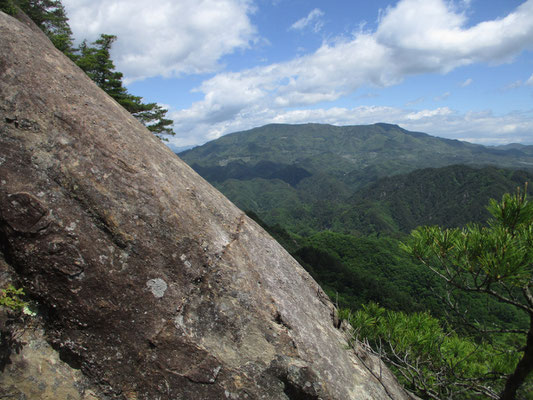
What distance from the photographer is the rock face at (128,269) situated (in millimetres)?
4555

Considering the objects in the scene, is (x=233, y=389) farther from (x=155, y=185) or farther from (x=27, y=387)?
(x=155, y=185)

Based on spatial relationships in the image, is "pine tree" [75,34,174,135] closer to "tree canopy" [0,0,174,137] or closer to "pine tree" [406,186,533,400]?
"tree canopy" [0,0,174,137]

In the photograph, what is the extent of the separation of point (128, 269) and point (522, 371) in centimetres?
625

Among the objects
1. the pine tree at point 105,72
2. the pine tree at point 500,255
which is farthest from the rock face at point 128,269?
the pine tree at point 105,72

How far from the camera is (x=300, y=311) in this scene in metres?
6.40

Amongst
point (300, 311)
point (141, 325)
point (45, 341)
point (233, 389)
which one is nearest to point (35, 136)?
point (45, 341)

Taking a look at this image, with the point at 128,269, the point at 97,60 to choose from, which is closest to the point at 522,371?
the point at 128,269

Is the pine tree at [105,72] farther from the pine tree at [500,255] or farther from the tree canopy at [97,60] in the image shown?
the pine tree at [500,255]

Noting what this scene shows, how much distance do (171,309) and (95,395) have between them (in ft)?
5.19

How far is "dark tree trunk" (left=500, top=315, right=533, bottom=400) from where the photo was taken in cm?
423

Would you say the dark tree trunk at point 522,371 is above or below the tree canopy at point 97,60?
below

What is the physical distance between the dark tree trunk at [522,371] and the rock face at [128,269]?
233cm

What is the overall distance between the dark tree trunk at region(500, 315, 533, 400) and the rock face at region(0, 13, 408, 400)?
2.33m

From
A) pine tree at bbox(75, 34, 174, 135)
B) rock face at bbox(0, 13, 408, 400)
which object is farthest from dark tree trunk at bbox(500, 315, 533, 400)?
pine tree at bbox(75, 34, 174, 135)
